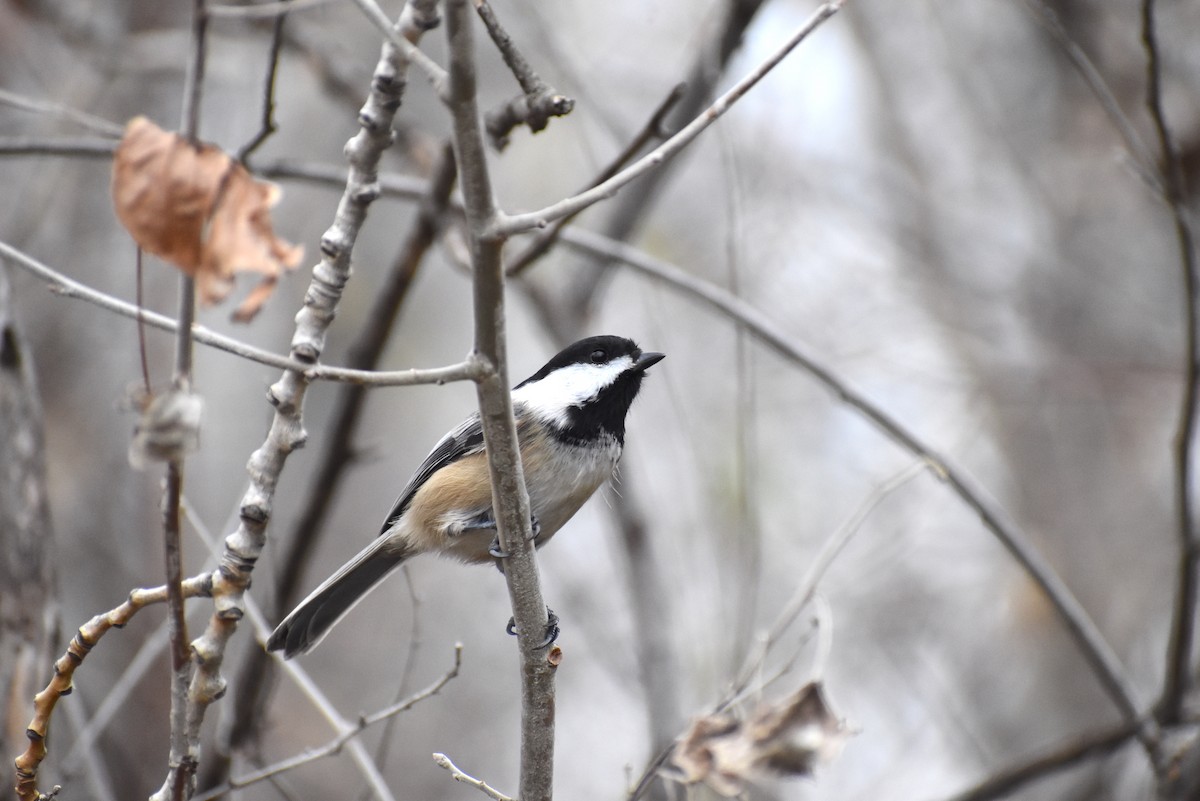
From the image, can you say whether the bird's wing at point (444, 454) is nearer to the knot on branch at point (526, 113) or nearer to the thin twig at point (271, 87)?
the knot on branch at point (526, 113)

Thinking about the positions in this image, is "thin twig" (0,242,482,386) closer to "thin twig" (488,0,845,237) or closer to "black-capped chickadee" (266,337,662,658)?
"thin twig" (488,0,845,237)

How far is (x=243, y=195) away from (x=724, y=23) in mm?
2463

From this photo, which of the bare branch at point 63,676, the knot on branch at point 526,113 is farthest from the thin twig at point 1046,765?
the bare branch at point 63,676

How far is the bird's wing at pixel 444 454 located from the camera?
10.8 ft

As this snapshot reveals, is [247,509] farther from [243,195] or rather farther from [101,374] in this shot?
[101,374]

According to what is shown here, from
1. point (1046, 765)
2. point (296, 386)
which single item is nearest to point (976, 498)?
point (1046, 765)

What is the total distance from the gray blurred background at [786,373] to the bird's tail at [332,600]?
0.98 meters

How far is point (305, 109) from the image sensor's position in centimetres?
755

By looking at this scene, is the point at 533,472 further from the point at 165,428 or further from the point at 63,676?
the point at 165,428

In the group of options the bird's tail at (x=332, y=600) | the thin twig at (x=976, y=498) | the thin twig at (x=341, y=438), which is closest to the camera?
the bird's tail at (x=332, y=600)

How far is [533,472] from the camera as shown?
298 cm

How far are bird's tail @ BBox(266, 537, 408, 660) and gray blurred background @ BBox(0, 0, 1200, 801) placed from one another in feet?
3.21

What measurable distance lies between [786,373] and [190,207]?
5.90 meters

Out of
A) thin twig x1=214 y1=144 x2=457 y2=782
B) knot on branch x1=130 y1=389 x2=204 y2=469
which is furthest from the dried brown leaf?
thin twig x1=214 y1=144 x2=457 y2=782
